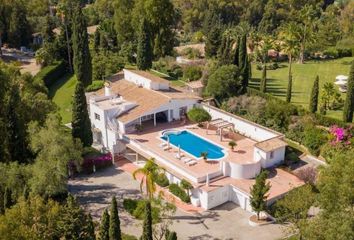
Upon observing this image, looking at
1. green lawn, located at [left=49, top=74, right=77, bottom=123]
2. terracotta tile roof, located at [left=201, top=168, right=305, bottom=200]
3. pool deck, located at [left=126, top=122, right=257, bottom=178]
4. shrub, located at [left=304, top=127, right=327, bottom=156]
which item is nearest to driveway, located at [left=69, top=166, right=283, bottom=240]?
terracotta tile roof, located at [left=201, top=168, right=305, bottom=200]

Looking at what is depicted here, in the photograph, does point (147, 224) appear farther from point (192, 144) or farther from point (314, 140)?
point (314, 140)

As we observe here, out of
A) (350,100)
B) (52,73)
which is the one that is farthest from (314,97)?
(52,73)

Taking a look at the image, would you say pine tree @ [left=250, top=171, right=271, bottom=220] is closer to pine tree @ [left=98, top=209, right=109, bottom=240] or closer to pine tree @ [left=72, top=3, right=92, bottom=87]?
pine tree @ [left=98, top=209, right=109, bottom=240]

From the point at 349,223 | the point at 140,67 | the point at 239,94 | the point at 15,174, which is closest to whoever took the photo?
the point at 349,223

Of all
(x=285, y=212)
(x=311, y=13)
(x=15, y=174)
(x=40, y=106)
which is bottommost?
(x=285, y=212)

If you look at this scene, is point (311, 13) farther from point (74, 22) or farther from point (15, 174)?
point (15, 174)

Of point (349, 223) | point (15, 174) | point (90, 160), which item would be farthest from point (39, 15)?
point (349, 223)
